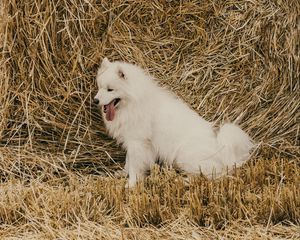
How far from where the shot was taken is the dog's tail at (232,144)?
491 centimetres

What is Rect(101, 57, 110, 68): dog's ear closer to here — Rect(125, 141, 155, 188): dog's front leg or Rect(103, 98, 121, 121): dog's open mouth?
Rect(103, 98, 121, 121): dog's open mouth

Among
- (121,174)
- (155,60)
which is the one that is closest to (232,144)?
(121,174)

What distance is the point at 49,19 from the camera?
5.22m

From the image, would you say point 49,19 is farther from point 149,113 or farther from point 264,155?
point 264,155

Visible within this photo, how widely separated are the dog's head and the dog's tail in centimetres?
69

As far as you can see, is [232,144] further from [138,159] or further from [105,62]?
[105,62]

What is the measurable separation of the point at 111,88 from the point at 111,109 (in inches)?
6.0

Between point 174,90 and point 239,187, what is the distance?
1.22 meters

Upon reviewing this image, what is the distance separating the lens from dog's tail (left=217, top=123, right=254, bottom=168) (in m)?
4.91

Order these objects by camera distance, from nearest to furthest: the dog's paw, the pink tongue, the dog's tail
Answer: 1. the dog's tail
2. the pink tongue
3. the dog's paw

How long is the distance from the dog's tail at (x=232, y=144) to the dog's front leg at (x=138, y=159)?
0.49 m

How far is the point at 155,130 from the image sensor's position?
514cm

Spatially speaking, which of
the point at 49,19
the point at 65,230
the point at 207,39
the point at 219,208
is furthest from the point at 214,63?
the point at 65,230

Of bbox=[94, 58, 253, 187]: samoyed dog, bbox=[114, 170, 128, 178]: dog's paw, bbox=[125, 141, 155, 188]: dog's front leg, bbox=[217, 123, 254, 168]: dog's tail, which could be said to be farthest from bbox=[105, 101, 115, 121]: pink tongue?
bbox=[217, 123, 254, 168]: dog's tail
